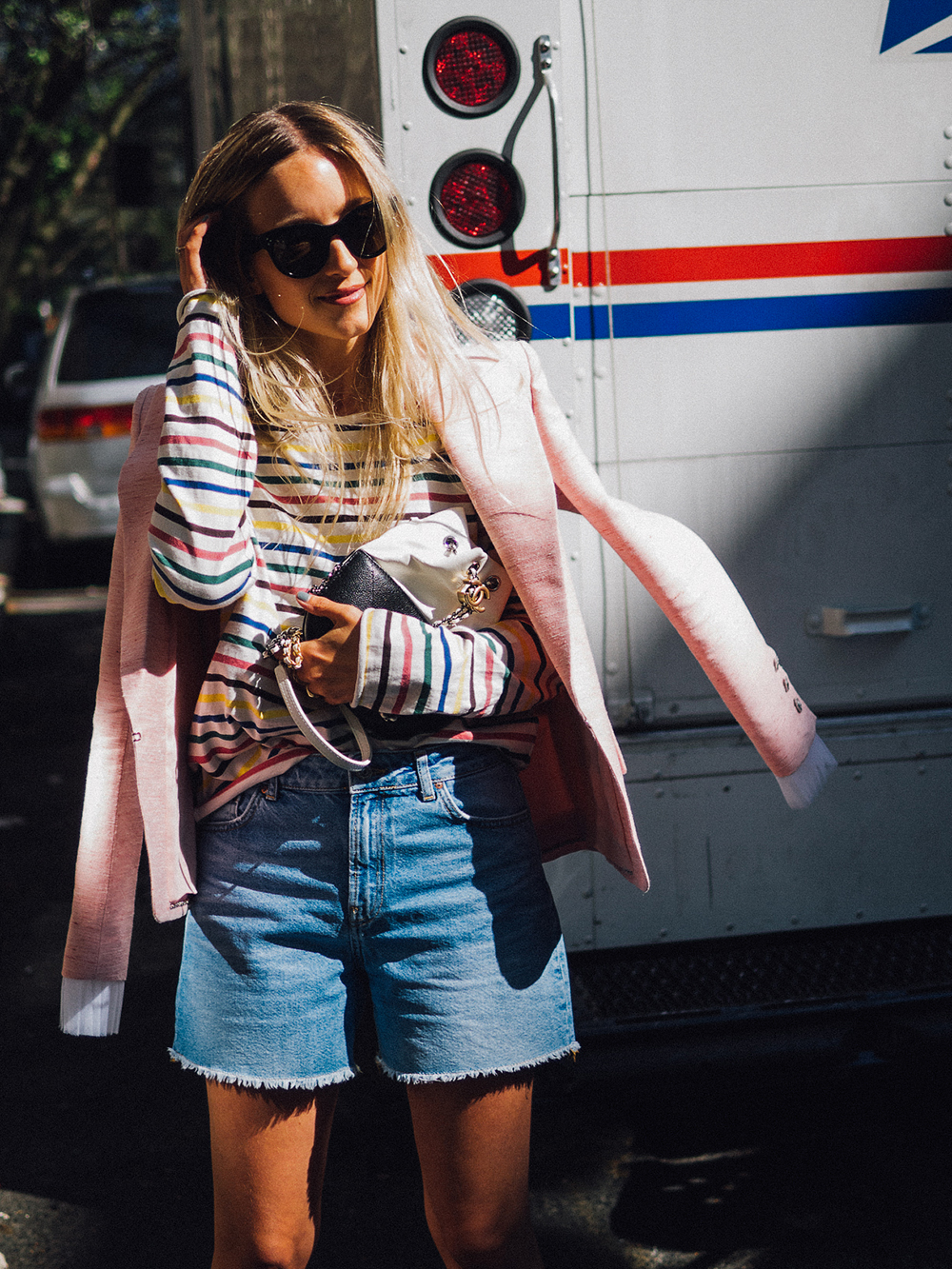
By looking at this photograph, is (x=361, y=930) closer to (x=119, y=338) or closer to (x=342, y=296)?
(x=342, y=296)

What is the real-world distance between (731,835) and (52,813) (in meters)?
3.24

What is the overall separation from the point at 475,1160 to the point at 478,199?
157 cm

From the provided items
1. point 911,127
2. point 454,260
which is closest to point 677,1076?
point 454,260

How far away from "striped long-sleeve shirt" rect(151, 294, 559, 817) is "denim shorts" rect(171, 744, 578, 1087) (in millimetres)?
57

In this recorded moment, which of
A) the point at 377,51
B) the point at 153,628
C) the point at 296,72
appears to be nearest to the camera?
the point at 153,628

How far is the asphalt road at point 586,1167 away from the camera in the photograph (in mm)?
2527

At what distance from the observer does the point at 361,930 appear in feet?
5.35

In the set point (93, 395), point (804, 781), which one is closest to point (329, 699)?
point (804, 781)

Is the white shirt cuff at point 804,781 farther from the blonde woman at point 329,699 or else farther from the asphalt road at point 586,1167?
the asphalt road at point 586,1167

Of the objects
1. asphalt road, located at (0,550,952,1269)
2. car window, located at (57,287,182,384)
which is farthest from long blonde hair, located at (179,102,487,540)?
car window, located at (57,287,182,384)

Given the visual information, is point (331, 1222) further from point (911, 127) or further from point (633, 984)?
point (911, 127)

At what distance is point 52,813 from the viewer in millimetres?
5066

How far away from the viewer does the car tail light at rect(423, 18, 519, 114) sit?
2.29 meters

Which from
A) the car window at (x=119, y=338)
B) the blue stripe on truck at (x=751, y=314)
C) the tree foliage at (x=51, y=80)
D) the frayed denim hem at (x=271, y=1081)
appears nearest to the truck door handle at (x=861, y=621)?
the blue stripe on truck at (x=751, y=314)
